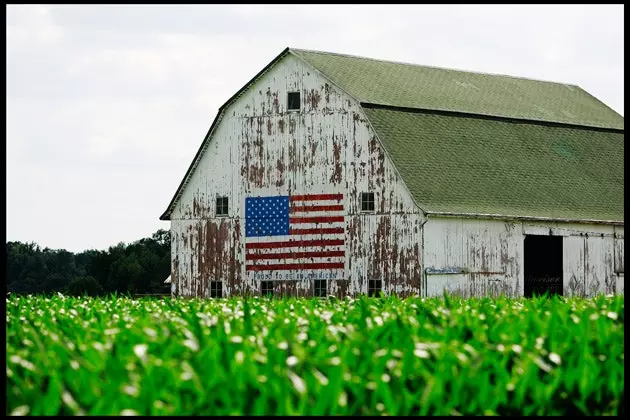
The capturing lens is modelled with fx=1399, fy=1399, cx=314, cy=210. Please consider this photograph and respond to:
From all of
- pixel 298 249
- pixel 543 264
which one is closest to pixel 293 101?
pixel 298 249

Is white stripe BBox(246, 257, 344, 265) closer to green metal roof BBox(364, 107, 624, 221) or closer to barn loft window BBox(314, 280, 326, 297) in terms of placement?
barn loft window BBox(314, 280, 326, 297)

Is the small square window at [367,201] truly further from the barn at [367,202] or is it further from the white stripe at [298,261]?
the white stripe at [298,261]

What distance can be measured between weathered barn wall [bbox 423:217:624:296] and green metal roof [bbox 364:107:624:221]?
40 cm

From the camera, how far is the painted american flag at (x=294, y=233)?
37.2 metres

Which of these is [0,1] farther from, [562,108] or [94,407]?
[562,108]

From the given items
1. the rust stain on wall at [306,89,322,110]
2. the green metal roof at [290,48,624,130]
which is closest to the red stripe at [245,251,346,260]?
the rust stain on wall at [306,89,322,110]

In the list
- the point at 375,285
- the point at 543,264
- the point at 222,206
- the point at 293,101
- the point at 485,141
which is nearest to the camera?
the point at 375,285

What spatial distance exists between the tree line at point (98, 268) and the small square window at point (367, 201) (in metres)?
31.6

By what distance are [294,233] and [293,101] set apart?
3575 mm

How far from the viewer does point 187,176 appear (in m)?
39.5

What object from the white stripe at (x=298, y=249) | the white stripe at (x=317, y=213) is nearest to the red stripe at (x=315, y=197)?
the white stripe at (x=317, y=213)

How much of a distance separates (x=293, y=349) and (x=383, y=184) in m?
27.4

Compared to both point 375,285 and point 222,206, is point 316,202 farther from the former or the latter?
point 222,206

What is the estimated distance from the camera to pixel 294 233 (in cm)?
3759
